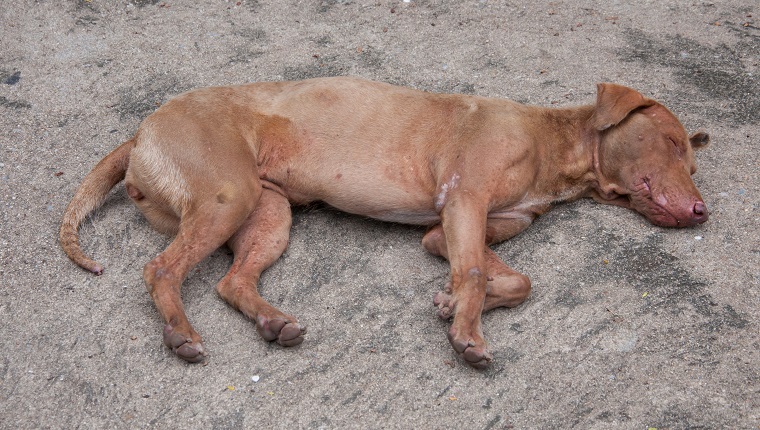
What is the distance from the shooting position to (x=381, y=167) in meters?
4.99

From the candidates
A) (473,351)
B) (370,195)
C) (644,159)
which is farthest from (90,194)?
(644,159)

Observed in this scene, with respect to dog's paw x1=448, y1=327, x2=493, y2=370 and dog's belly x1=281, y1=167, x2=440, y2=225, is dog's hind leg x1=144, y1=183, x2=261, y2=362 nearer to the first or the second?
dog's belly x1=281, y1=167, x2=440, y2=225

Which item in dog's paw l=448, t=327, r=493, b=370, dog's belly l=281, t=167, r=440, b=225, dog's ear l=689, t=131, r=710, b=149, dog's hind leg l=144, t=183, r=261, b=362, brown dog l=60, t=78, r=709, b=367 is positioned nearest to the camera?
dog's paw l=448, t=327, r=493, b=370

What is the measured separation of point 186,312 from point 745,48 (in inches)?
203

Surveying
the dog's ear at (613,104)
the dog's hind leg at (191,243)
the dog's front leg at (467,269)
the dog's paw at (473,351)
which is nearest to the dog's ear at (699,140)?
the dog's ear at (613,104)

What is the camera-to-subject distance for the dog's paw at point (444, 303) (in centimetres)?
435

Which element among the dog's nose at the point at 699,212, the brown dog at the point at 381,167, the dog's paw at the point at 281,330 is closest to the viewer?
the dog's paw at the point at 281,330

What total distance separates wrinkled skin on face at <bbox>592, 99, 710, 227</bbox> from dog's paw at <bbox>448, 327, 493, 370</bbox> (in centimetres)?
158

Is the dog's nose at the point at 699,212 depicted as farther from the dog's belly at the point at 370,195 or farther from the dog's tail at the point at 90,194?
the dog's tail at the point at 90,194

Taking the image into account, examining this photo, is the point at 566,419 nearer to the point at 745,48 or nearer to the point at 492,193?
the point at 492,193

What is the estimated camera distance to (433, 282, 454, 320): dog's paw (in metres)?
4.35

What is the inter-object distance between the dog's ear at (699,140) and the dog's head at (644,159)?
15cm

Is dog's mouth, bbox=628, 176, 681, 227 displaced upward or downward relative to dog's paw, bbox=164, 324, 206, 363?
upward

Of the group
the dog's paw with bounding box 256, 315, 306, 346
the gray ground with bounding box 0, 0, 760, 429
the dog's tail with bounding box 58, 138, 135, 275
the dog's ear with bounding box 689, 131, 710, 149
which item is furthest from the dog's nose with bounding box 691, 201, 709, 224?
the dog's tail with bounding box 58, 138, 135, 275
